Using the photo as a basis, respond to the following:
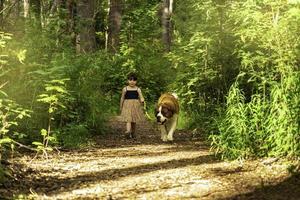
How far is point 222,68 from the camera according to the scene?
41.3 feet

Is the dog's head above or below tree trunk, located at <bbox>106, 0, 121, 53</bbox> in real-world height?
below

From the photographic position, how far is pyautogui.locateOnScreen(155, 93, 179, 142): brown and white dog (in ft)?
41.5

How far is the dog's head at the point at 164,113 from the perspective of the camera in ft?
41.8

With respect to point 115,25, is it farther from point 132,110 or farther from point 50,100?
point 50,100

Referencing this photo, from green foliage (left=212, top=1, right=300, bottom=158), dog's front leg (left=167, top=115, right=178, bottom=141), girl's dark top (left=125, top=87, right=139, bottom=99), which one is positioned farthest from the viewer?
girl's dark top (left=125, top=87, right=139, bottom=99)

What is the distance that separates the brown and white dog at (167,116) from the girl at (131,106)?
900 millimetres


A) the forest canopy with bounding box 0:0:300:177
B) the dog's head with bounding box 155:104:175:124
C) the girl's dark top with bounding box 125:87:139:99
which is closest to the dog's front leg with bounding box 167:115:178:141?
the dog's head with bounding box 155:104:175:124

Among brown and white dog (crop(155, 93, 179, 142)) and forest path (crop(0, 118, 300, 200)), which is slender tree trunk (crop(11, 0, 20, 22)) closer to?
forest path (crop(0, 118, 300, 200))

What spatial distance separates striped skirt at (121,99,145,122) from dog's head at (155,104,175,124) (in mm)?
940

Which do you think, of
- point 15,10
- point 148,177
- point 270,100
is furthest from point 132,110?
point 15,10

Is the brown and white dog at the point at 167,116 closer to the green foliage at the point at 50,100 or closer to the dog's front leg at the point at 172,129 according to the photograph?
the dog's front leg at the point at 172,129

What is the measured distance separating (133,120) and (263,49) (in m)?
4.58

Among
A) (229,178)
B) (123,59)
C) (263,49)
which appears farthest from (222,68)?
(123,59)

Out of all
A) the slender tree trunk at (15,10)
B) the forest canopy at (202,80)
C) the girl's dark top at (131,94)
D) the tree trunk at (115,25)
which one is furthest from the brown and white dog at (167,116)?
the tree trunk at (115,25)
